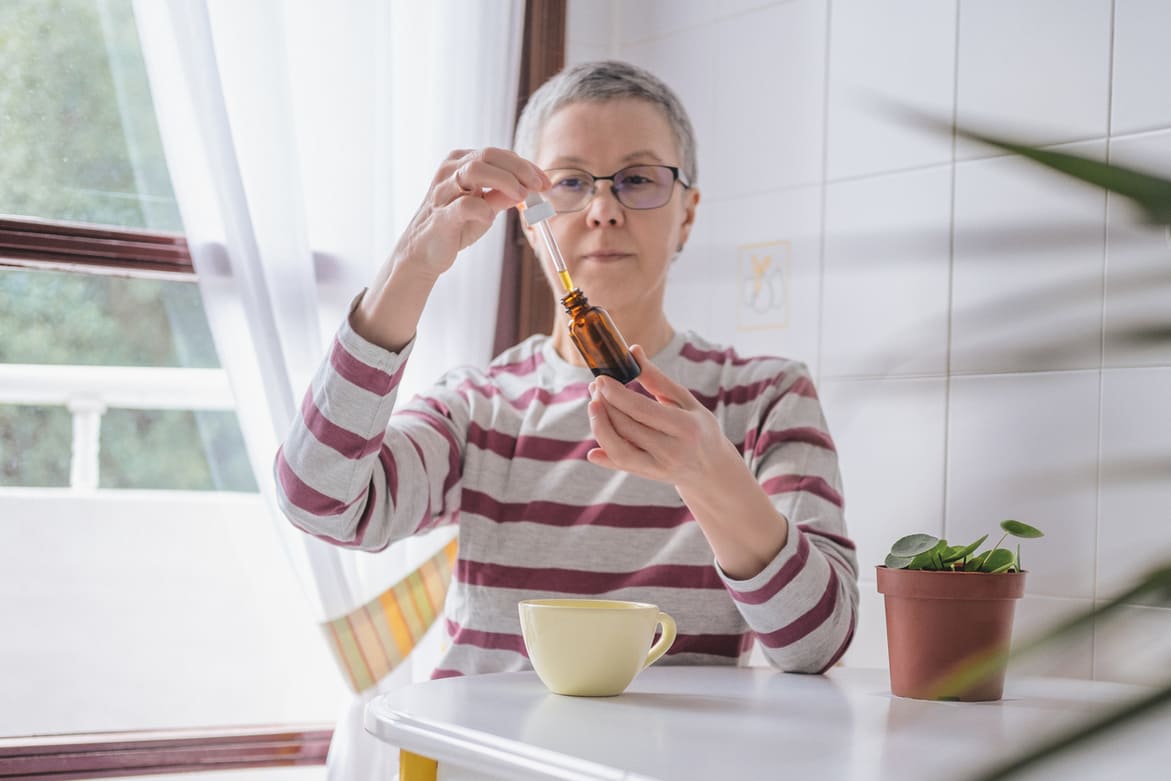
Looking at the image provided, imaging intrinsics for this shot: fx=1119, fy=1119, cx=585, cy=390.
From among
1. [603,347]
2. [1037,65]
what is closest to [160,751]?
[603,347]

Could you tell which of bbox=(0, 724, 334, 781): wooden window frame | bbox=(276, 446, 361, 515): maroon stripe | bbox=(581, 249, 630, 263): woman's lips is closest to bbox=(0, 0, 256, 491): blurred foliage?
bbox=(0, 724, 334, 781): wooden window frame

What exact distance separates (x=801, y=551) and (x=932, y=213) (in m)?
0.69

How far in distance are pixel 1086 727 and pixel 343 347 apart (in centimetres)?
97

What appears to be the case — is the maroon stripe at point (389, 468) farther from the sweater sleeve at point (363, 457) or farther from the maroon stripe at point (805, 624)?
the maroon stripe at point (805, 624)

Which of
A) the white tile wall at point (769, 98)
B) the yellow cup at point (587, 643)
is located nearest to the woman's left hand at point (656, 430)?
the yellow cup at point (587, 643)

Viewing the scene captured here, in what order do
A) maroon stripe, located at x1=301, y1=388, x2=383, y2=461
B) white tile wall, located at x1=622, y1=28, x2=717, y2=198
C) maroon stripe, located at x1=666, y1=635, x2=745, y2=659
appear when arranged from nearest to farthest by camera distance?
maroon stripe, located at x1=301, y1=388, x2=383, y2=461, maroon stripe, located at x1=666, y1=635, x2=745, y2=659, white tile wall, located at x1=622, y1=28, x2=717, y2=198

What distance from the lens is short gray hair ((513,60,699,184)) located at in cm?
135

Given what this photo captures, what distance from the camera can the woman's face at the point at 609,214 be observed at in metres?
1.31

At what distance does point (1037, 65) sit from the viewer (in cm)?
140

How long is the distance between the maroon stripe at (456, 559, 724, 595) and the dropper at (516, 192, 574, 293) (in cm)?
36

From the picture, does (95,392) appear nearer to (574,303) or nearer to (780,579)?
(574,303)

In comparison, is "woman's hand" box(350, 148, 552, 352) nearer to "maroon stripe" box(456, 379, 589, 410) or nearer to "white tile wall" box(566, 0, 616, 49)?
"maroon stripe" box(456, 379, 589, 410)

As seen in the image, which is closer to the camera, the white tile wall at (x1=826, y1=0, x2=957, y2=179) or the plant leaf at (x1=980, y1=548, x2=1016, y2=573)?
the plant leaf at (x1=980, y1=548, x2=1016, y2=573)

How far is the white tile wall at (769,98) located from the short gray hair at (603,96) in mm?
352
